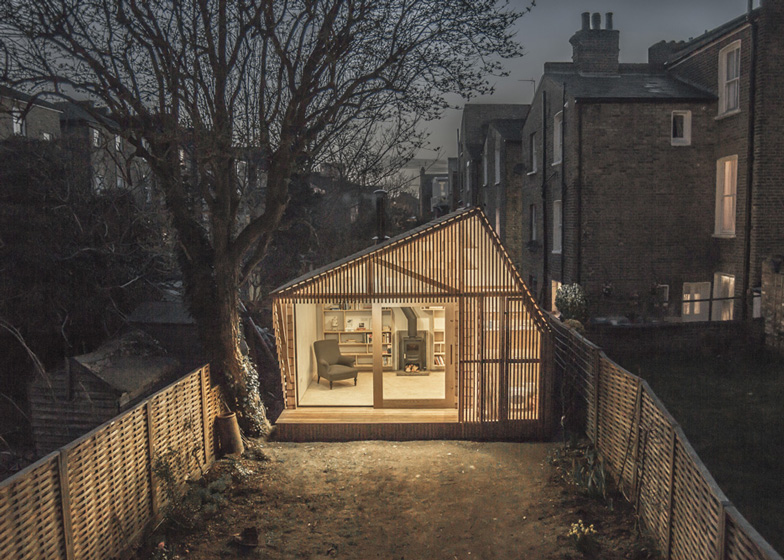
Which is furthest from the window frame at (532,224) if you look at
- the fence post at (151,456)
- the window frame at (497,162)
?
the fence post at (151,456)

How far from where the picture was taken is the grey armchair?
1405 cm

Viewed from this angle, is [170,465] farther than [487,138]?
No

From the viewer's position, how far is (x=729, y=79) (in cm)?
1773

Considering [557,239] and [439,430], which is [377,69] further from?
[557,239]

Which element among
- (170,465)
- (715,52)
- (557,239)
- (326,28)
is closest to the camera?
(170,465)

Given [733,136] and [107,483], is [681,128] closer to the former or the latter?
[733,136]

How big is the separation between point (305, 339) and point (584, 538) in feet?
28.5

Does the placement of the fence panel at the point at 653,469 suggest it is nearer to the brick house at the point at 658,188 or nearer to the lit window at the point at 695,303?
the brick house at the point at 658,188

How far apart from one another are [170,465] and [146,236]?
12.5 m

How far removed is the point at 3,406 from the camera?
17.0 meters

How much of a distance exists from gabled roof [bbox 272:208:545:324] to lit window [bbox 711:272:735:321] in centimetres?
962

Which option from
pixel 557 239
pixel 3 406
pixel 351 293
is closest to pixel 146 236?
pixel 3 406

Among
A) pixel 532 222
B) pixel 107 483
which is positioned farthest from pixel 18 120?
pixel 532 222

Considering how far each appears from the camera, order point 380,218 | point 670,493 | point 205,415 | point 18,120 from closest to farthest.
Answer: point 670,493 → point 205,415 → point 18,120 → point 380,218
